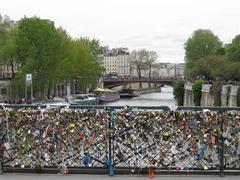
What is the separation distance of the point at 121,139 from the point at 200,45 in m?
91.1

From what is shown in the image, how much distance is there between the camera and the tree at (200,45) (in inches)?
3804

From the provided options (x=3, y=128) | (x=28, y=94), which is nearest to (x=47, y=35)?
(x=28, y=94)

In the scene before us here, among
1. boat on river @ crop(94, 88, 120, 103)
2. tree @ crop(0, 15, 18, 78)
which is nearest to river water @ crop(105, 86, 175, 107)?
boat on river @ crop(94, 88, 120, 103)

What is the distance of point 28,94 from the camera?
6019 cm

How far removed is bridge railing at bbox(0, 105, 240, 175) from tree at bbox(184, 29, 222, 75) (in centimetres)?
8885

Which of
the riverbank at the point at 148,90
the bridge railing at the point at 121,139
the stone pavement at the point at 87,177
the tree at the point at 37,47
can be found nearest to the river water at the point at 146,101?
the tree at the point at 37,47

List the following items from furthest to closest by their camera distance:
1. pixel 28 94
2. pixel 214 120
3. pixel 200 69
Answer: pixel 200 69 → pixel 28 94 → pixel 214 120

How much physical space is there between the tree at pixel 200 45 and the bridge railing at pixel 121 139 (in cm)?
8885

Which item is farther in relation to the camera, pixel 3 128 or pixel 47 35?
pixel 47 35

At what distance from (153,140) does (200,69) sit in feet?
195

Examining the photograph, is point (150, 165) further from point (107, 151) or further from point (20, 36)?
point (20, 36)

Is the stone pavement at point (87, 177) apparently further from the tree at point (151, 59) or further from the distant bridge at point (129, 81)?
the tree at point (151, 59)

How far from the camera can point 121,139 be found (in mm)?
7453

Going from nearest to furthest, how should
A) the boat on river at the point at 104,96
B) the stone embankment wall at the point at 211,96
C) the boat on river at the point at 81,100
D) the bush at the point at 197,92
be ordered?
the stone embankment wall at the point at 211,96 → the bush at the point at 197,92 → the boat on river at the point at 81,100 → the boat on river at the point at 104,96
